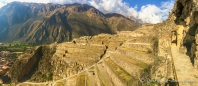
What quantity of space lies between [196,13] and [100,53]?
23.9 metres

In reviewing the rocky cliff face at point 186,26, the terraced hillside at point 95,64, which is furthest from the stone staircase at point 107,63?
the rocky cliff face at point 186,26

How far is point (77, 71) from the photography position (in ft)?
95.2

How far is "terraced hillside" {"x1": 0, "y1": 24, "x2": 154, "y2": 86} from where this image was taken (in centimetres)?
1482

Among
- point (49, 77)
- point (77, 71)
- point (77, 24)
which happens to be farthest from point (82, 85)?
point (77, 24)

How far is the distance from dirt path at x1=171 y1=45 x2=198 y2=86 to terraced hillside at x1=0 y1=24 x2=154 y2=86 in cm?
261

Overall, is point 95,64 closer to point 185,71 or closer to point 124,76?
point 124,76

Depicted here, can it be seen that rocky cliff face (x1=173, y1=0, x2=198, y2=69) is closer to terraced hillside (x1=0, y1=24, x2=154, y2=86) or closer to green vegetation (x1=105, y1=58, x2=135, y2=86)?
terraced hillside (x1=0, y1=24, x2=154, y2=86)

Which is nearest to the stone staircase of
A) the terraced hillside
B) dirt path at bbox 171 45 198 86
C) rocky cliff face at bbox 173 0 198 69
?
the terraced hillside

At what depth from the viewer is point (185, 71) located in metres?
8.13

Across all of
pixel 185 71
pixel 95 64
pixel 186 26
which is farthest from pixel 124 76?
pixel 95 64

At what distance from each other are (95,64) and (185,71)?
20.1 metres

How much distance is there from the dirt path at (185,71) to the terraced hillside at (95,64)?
261cm

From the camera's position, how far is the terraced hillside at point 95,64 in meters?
14.8

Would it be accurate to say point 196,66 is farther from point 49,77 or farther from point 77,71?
point 49,77
